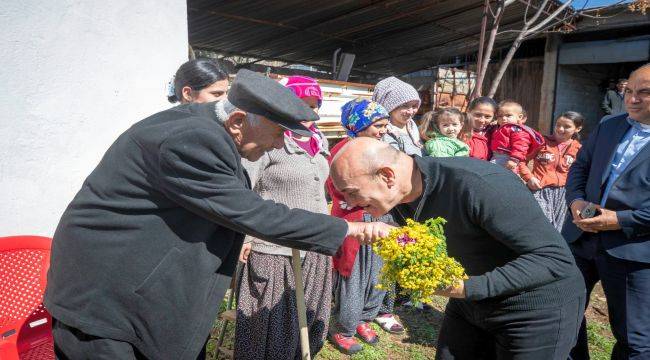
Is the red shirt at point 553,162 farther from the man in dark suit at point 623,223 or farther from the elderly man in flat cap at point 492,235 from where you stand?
the elderly man in flat cap at point 492,235

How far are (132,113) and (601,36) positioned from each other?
11.4m

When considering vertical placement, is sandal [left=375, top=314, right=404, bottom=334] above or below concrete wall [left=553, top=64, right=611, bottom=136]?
below

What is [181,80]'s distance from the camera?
3.02 meters

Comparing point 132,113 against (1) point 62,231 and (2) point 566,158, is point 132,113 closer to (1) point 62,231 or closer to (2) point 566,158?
(1) point 62,231

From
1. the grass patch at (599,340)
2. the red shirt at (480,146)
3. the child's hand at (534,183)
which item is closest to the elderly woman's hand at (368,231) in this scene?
the grass patch at (599,340)

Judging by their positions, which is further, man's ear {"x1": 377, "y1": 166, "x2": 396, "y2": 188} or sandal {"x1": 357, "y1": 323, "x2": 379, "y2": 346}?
sandal {"x1": 357, "y1": 323, "x2": 379, "y2": 346}

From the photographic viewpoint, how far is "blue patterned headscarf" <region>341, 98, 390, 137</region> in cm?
350

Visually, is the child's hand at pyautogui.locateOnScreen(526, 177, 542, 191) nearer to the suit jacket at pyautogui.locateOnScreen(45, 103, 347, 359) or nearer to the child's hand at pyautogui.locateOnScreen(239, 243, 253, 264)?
the child's hand at pyautogui.locateOnScreen(239, 243, 253, 264)

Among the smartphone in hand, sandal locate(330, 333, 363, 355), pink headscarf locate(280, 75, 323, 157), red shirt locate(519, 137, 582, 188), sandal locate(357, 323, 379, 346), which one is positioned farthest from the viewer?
red shirt locate(519, 137, 582, 188)

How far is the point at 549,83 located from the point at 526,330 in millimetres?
11092

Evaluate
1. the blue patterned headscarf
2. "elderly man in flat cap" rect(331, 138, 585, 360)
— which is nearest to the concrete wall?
the blue patterned headscarf

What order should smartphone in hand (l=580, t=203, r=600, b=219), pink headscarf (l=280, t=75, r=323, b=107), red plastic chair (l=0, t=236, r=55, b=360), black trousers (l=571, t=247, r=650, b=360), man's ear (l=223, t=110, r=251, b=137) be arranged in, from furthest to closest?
pink headscarf (l=280, t=75, r=323, b=107)
smartphone in hand (l=580, t=203, r=600, b=219)
black trousers (l=571, t=247, r=650, b=360)
red plastic chair (l=0, t=236, r=55, b=360)
man's ear (l=223, t=110, r=251, b=137)

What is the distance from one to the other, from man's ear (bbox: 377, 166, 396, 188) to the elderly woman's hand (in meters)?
0.20

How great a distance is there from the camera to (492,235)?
1.75 m
